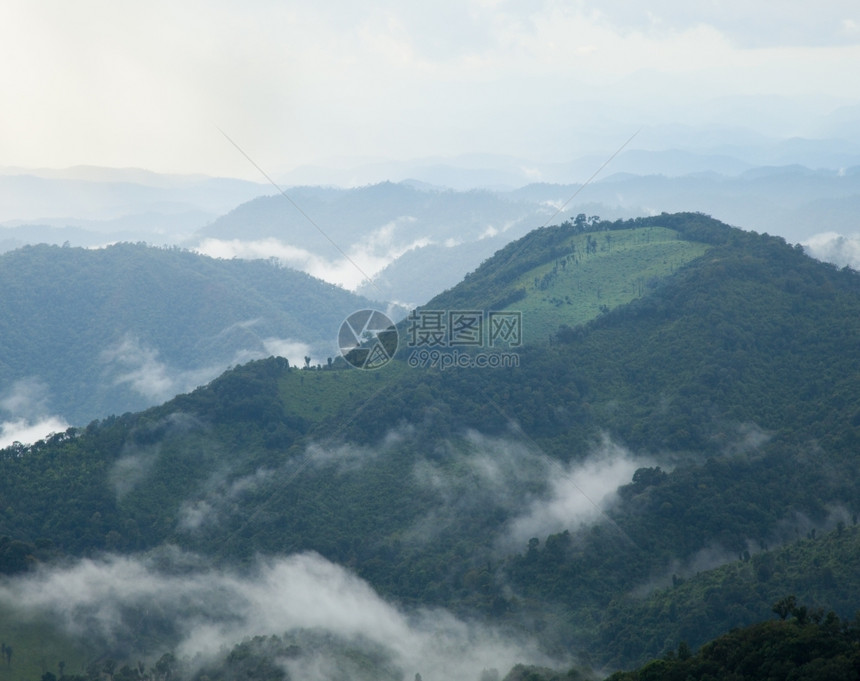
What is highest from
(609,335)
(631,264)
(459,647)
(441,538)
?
(631,264)

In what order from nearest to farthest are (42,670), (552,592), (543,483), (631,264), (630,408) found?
(42,670) → (552,592) → (543,483) → (630,408) → (631,264)

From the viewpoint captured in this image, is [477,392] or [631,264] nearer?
[477,392]

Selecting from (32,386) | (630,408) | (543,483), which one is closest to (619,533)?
(543,483)

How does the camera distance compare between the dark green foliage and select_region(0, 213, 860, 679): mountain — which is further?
select_region(0, 213, 860, 679): mountain

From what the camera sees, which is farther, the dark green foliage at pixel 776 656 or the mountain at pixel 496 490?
the mountain at pixel 496 490

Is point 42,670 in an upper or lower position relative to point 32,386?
lower

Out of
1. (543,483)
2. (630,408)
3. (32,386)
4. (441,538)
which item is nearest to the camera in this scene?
(441,538)

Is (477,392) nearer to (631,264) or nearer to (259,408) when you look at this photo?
(259,408)

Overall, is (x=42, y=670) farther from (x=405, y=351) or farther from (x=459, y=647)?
(x=405, y=351)
